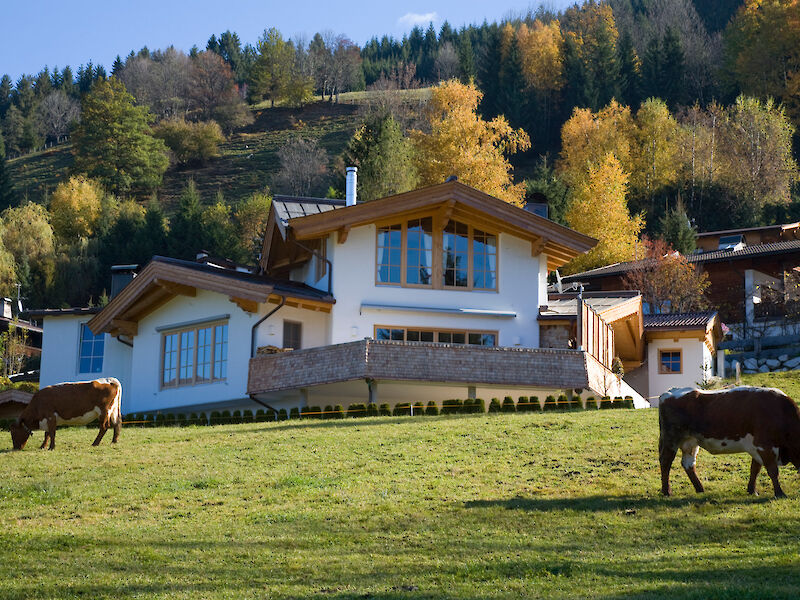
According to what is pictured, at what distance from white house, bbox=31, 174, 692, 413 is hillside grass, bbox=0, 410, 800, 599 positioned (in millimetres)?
7987

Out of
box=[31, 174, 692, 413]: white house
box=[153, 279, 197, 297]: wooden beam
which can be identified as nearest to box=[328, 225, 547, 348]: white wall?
box=[31, 174, 692, 413]: white house

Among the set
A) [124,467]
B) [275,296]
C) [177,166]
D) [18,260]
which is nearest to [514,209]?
[275,296]

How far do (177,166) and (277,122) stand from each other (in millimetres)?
21539

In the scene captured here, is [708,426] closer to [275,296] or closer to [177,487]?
[177,487]

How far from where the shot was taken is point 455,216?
1419 inches

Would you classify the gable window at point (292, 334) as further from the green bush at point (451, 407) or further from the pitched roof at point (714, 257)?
the pitched roof at point (714, 257)

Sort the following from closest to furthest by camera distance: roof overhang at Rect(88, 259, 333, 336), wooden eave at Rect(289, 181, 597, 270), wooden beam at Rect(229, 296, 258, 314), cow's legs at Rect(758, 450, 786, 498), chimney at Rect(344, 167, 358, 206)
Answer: cow's legs at Rect(758, 450, 786, 498) → roof overhang at Rect(88, 259, 333, 336) → wooden beam at Rect(229, 296, 258, 314) → wooden eave at Rect(289, 181, 597, 270) → chimney at Rect(344, 167, 358, 206)

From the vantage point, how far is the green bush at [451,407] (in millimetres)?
29367

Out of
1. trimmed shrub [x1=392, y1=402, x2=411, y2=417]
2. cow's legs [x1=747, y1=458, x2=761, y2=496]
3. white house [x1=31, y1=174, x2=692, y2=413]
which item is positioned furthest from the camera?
white house [x1=31, y1=174, x2=692, y2=413]

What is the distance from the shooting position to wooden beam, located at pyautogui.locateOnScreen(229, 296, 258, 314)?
33125mm

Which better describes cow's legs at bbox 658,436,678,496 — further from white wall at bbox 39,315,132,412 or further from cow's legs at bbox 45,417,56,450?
white wall at bbox 39,315,132,412

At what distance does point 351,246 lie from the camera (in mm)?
35469

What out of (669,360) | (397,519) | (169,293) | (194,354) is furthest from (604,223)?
(397,519)

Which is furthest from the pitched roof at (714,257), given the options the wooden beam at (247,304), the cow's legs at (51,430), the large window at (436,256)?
the cow's legs at (51,430)
